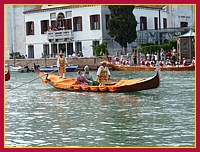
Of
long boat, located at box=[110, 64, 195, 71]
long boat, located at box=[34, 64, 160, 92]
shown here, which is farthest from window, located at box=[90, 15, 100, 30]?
long boat, located at box=[34, 64, 160, 92]

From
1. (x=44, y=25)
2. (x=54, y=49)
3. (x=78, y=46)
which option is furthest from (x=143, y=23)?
(x=44, y=25)

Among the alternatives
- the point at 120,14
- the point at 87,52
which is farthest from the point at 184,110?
the point at 87,52

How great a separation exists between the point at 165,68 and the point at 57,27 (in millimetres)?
11262

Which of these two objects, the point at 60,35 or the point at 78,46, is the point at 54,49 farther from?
the point at 78,46

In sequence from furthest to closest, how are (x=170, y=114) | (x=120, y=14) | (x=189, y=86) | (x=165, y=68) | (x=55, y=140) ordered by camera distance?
1. (x=120, y=14)
2. (x=165, y=68)
3. (x=189, y=86)
4. (x=170, y=114)
5. (x=55, y=140)

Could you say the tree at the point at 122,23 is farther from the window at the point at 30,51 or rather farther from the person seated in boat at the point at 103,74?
the person seated in boat at the point at 103,74

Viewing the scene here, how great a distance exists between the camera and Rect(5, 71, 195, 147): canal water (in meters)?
7.22

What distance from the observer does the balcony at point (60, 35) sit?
108 feet

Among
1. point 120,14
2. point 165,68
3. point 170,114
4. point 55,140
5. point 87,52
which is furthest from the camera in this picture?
point 87,52

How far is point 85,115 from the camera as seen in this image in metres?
9.84

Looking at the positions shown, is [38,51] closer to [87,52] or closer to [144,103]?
[87,52]

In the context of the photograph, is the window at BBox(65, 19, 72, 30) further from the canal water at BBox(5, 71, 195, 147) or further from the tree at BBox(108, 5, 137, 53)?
the canal water at BBox(5, 71, 195, 147)

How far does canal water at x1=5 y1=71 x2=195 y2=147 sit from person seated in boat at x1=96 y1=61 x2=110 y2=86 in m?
0.43

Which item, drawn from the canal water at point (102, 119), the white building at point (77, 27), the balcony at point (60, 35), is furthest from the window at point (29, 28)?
the canal water at point (102, 119)
